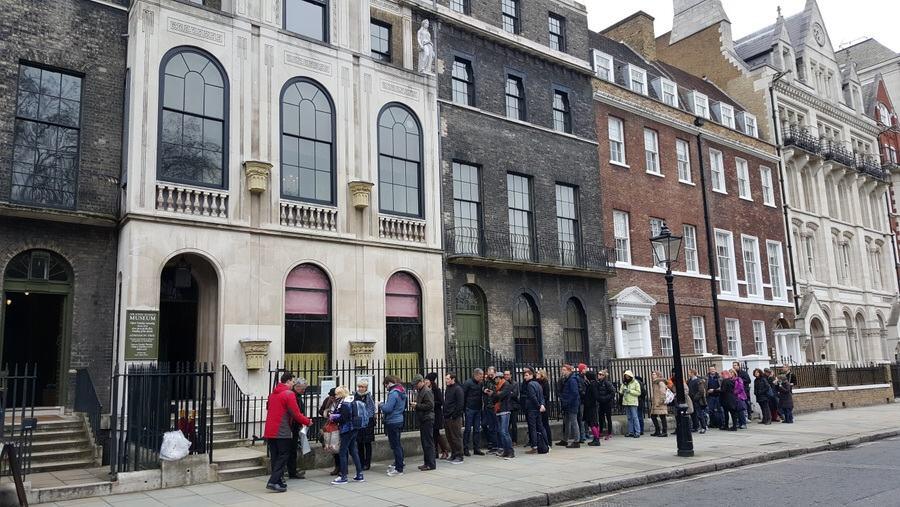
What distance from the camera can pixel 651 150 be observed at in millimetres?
28500

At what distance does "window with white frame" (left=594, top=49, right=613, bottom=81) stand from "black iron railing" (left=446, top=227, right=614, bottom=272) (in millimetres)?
7094

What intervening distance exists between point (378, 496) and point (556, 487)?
8.64 feet

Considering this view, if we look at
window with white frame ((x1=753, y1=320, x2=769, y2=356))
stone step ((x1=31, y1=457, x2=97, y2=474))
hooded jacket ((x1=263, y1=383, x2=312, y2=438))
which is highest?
window with white frame ((x1=753, y1=320, x2=769, y2=356))

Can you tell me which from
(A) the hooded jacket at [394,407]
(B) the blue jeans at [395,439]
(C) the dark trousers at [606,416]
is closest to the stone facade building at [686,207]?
(C) the dark trousers at [606,416]

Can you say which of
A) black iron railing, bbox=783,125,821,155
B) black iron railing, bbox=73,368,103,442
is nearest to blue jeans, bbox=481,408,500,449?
black iron railing, bbox=73,368,103,442

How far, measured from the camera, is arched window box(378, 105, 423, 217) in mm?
19375

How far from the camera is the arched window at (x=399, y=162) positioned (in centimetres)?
1938

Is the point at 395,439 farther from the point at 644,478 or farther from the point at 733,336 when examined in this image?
the point at 733,336

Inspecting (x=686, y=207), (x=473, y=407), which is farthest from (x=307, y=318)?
(x=686, y=207)

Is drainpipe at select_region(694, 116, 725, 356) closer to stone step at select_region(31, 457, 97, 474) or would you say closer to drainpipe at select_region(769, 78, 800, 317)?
drainpipe at select_region(769, 78, 800, 317)

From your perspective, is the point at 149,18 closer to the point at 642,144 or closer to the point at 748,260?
the point at 642,144

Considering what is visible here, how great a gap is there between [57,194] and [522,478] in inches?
429

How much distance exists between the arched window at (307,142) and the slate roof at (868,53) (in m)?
50.1

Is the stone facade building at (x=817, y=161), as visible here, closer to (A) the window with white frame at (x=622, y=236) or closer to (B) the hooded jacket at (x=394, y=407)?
(A) the window with white frame at (x=622, y=236)
